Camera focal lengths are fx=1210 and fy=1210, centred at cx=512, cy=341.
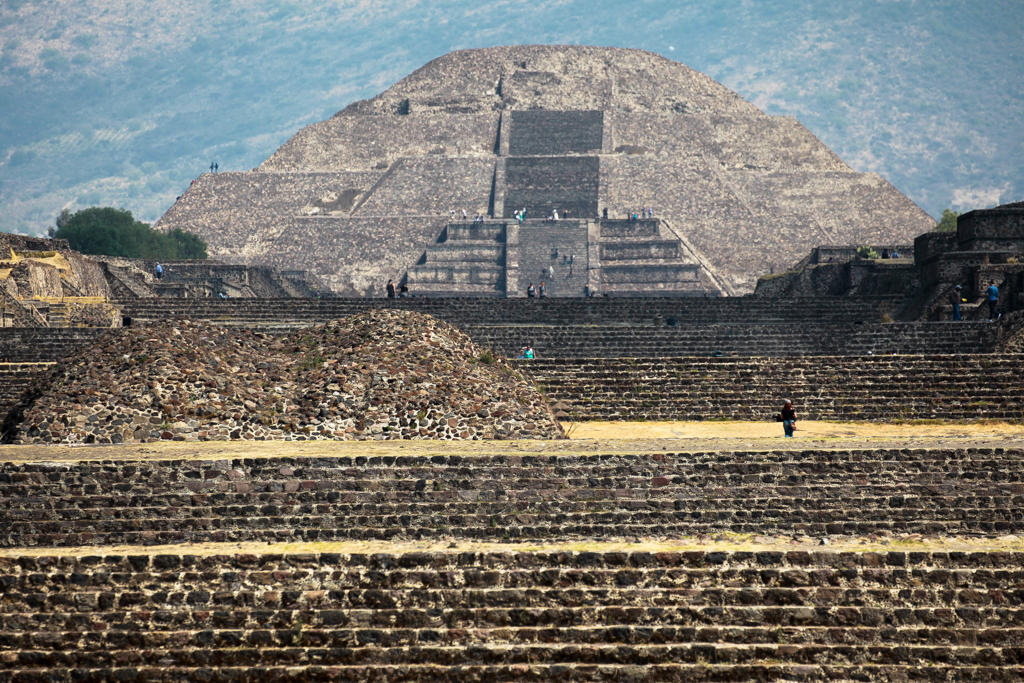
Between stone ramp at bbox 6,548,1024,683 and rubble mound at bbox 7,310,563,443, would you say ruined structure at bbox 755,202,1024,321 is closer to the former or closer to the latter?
rubble mound at bbox 7,310,563,443

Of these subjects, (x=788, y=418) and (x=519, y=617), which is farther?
(x=788, y=418)

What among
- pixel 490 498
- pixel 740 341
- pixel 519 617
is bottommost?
pixel 519 617

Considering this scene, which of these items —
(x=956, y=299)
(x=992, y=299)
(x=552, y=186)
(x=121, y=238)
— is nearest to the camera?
(x=992, y=299)

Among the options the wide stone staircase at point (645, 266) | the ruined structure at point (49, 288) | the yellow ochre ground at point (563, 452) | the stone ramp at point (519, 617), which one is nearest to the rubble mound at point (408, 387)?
the yellow ochre ground at point (563, 452)

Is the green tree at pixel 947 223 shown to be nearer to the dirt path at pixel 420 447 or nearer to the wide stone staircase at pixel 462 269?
the wide stone staircase at pixel 462 269

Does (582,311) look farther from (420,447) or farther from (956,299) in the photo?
(420,447)

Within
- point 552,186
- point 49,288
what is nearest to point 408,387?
point 49,288
